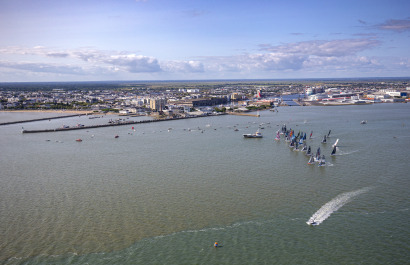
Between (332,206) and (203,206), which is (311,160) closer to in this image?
(332,206)

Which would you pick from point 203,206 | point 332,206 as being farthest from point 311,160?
point 203,206

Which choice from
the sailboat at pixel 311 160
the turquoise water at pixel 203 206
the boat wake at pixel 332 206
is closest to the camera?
the turquoise water at pixel 203 206

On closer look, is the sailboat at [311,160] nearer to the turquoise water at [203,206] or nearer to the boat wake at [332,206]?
the turquoise water at [203,206]

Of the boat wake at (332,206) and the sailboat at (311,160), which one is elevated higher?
the sailboat at (311,160)

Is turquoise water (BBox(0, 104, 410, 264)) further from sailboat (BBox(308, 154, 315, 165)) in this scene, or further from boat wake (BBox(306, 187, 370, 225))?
sailboat (BBox(308, 154, 315, 165))

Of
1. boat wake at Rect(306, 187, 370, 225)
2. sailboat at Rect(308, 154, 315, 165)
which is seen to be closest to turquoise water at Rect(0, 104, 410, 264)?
boat wake at Rect(306, 187, 370, 225)

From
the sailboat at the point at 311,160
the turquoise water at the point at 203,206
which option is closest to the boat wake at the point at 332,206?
the turquoise water at the point at 203,206

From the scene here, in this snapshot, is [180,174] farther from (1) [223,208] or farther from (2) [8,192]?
(2) [8,192]
